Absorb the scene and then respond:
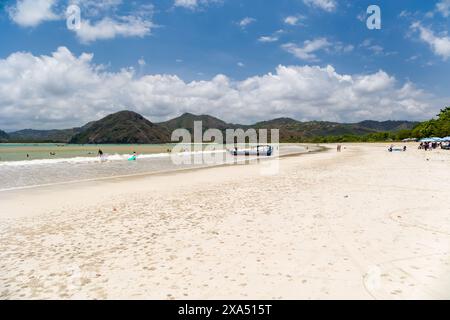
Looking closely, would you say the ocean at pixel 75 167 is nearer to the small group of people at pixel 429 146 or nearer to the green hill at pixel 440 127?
the small group of people at pixel 429 146

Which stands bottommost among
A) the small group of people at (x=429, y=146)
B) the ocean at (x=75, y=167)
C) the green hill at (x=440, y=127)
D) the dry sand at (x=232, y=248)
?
the ocean at (x=75, y=167)

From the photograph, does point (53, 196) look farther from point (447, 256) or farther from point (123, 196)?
point (447, 256)

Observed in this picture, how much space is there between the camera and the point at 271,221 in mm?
9500

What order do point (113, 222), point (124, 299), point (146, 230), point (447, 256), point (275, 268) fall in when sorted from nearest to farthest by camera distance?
point (124, 299)
point (275, 268)
point (447, 256)
point (146, 230)
point (113, 222)

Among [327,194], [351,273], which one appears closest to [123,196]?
[327,194]

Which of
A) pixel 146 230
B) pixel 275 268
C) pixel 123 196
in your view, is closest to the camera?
pixel 275 268

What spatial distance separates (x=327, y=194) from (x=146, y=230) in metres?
8.64

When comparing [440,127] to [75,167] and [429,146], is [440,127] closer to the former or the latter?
[429,146]

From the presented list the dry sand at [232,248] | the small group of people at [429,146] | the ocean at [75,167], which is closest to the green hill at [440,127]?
the small group of people at [429,146]

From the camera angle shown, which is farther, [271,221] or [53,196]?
[53,196]

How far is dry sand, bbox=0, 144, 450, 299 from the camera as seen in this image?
5.18 meters

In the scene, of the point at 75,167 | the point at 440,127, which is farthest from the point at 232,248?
the point at 440,127

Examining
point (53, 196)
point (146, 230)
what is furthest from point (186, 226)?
point (53, 196)

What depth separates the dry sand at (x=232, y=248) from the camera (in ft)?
17.0
